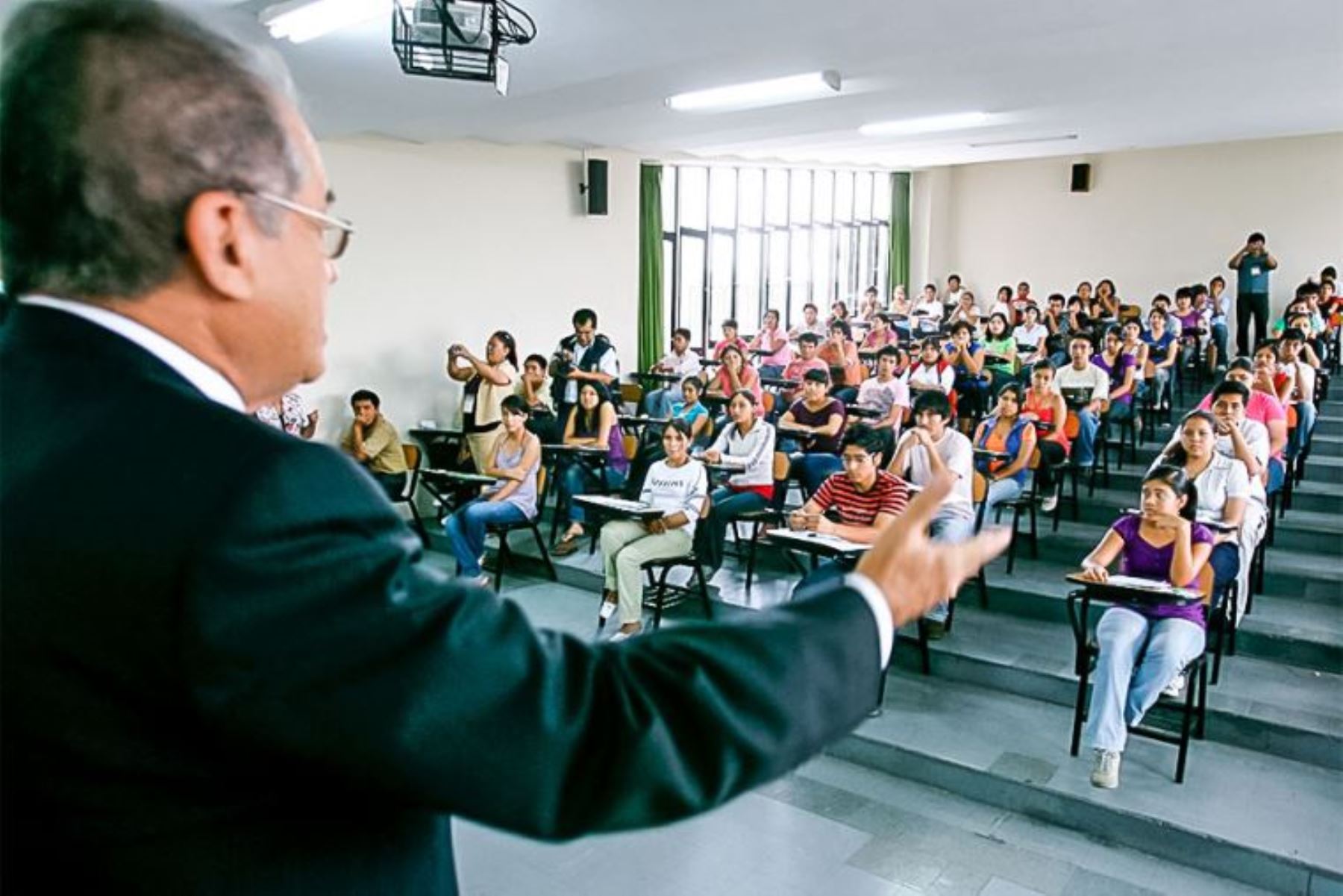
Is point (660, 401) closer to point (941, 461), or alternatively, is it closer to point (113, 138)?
point (941, 461)

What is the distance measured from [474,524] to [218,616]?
540 cm

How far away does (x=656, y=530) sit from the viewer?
5172 mm

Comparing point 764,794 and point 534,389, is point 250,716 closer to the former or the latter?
point 764,794

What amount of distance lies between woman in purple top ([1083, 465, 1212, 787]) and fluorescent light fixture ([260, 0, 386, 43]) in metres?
3.47

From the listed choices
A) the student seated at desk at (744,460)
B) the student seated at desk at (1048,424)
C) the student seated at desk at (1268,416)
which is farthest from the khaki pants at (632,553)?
the student seated at desk at (1268,416)

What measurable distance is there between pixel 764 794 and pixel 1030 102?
5.63 m

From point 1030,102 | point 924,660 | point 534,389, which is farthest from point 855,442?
point 1030,102

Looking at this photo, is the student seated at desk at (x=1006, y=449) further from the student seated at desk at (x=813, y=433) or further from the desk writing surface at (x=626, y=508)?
the desk writing surface at (x=626, y=508)

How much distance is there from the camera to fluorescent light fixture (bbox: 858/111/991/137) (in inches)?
A: 305

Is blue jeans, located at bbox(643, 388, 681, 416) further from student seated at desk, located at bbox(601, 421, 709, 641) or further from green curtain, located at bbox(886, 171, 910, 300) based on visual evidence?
green curtain, located at bbox(886, 171, 910, 300)

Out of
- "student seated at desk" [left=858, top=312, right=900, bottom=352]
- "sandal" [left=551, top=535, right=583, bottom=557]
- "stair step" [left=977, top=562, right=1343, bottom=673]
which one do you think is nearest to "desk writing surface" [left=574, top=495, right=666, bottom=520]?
"sandal" [left=551, top=535, right=583, bottom=557]

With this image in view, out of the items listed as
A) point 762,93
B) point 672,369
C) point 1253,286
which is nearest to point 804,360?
point 672,369

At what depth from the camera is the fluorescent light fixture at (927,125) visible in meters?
7.76

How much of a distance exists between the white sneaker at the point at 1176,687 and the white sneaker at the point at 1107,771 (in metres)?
0.33
